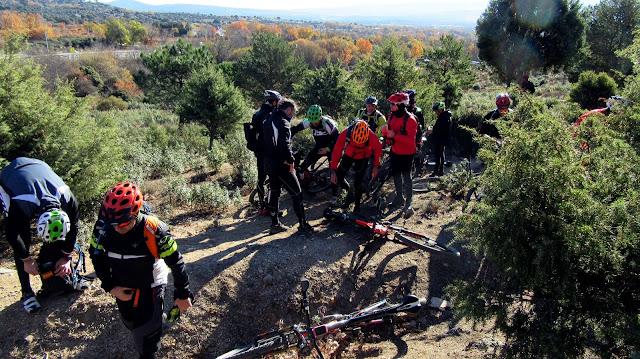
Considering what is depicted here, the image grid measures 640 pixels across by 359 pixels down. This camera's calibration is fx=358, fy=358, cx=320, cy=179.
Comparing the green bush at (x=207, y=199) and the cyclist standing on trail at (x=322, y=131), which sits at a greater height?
the cyclist standing on trail at (x=322, y=131)

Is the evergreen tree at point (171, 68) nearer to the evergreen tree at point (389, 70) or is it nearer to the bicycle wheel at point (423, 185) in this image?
the evergreen tree at point (389, 70)

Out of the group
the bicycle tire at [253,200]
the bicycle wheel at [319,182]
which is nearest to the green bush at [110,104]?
the bicycle tire at [253,200]

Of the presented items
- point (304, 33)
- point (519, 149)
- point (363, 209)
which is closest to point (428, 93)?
point (363, 209)

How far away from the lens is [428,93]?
44.8 feet

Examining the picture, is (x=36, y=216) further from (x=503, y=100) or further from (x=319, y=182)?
(x=503, y=100)

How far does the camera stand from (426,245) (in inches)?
231

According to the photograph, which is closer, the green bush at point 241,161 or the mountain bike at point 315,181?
the mountain bike at point 315,181

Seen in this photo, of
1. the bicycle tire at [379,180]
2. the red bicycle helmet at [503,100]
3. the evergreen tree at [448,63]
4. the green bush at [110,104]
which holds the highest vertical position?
the evergreen tree at [448,63]

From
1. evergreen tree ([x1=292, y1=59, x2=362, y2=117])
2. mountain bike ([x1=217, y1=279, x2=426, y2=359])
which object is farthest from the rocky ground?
evergreen tree ([x1=292, y1=59, x2=362, y2=117])

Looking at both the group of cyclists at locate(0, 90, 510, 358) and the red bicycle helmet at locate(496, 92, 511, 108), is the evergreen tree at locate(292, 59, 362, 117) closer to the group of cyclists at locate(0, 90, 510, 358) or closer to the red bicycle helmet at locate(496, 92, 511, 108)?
the red bicycle helmet at locate(496, 92, 511, 108)

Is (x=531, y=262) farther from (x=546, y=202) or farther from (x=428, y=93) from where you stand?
(x=428, y=93)

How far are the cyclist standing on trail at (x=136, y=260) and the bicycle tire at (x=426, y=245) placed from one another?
3492 mm

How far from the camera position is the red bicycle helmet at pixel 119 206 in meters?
3.17

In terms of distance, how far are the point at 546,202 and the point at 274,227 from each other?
4.41 m
